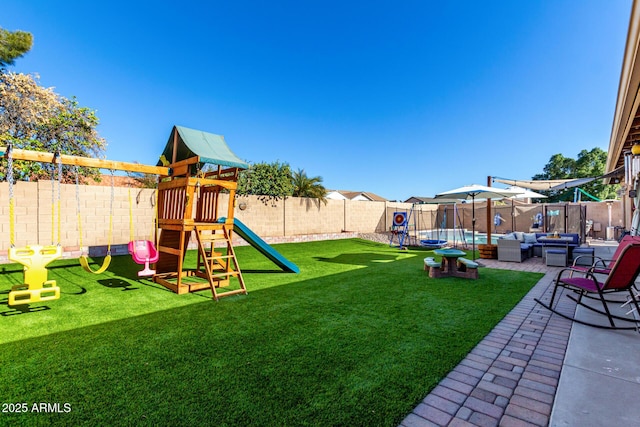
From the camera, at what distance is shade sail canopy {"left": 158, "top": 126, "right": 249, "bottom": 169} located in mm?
5355

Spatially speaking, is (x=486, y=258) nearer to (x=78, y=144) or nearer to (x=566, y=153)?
(x=78, y=144)

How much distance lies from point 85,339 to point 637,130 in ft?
34.1

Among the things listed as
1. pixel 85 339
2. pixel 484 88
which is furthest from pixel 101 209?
pixel 484 88

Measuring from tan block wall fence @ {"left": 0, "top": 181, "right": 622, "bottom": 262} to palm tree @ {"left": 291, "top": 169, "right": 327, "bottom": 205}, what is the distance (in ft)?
1.50

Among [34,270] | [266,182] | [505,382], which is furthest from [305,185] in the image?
[505,382]

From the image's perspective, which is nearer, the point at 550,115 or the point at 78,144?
the point at 78,144

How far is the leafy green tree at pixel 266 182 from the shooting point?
12178 millimetres

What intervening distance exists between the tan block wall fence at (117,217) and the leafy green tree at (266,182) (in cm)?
31

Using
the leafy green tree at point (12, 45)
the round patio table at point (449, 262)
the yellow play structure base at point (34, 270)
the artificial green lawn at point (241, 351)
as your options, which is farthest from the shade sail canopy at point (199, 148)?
the leafy green tree at point (12, 45)

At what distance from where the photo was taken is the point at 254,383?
2158 mm

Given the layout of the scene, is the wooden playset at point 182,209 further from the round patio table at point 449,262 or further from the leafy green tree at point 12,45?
the leafy green tree at point 12,45

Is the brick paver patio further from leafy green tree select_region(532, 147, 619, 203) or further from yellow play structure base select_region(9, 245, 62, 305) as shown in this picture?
leafy green tree select_region(532, 147, 619, 203)

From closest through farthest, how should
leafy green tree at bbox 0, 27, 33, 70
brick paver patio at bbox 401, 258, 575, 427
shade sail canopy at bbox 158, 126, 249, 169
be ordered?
brick paver patio at bbox 401, 258, 575, 427, shade sail canopy at bbox 158, 126, 249, 169, leafy green tree at bbox 0, 27, 33, 70

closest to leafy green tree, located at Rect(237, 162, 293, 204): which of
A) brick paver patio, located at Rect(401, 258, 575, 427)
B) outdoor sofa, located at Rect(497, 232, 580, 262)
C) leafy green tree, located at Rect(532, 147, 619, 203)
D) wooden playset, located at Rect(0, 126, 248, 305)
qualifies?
wooden playset, located at Rect(0, 126, 248, 305)
